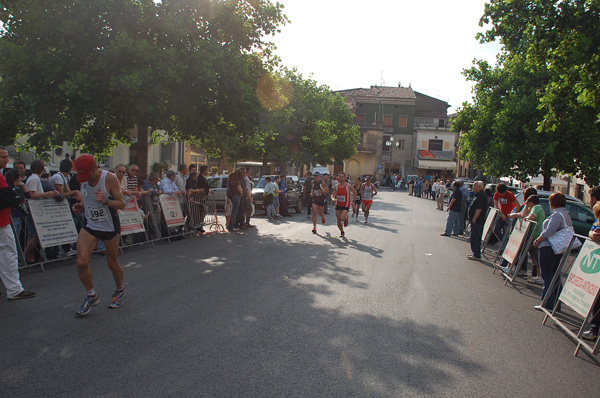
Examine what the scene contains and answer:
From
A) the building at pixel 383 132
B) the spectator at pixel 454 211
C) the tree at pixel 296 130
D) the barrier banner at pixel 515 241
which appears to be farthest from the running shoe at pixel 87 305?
the building at pixel 383 132

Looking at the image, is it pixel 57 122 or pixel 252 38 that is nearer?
pixel 57 122

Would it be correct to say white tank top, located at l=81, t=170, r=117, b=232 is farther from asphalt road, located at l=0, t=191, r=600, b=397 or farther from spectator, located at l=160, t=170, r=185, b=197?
spectator, located at l=160, t=170, r=185, b=197

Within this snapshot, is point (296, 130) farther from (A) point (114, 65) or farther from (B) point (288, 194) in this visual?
(A) point (114, 65)

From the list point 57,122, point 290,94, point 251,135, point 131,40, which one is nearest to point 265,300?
point 131,40

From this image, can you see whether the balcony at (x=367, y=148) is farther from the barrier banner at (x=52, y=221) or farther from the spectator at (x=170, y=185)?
the barrier banner at (x=52, y=221)

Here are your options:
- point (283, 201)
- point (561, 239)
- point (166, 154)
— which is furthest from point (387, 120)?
point (561, 239)

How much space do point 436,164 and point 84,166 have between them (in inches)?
2745

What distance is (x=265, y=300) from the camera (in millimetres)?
6172

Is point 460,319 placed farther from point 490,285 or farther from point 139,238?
point 139,238

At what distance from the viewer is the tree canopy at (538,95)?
11055 mm

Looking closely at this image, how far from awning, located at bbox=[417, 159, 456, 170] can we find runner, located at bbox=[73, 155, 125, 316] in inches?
2704

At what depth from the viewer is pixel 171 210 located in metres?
11.7

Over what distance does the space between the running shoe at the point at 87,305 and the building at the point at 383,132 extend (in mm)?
66919

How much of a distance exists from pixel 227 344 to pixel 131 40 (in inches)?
409
